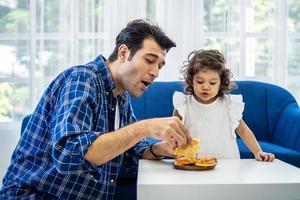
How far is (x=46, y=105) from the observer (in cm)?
119

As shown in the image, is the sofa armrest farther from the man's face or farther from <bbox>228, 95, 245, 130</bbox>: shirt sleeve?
the man's face

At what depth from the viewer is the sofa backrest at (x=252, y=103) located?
8.22 ft

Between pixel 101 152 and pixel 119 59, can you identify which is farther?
pixel 119 59

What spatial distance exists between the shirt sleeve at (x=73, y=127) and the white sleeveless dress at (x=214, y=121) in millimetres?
875

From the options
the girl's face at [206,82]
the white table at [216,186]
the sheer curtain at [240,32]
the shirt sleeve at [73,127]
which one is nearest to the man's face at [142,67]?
the shirt sleeve at [73,127]

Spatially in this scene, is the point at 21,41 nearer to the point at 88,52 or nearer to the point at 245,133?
the point at 88,52

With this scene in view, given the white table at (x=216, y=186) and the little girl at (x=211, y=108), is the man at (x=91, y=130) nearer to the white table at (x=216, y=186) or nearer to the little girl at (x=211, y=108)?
the white table at (x=216, y=186)

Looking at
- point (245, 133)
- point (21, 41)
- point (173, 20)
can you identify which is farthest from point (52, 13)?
point (245, 133)

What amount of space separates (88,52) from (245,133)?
4.74 ft

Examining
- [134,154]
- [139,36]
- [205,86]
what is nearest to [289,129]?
[205,86]

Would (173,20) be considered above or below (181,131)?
above

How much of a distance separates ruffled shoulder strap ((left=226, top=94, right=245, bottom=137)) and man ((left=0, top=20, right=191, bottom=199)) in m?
0.63

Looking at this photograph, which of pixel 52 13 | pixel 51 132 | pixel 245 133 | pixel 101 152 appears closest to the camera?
pixel 101 152

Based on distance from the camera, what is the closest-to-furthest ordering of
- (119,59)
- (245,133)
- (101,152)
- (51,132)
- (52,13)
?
1. (101,152)
2. (51,132)
3. (119,59)
4. (245,133)
5. (52,13)
